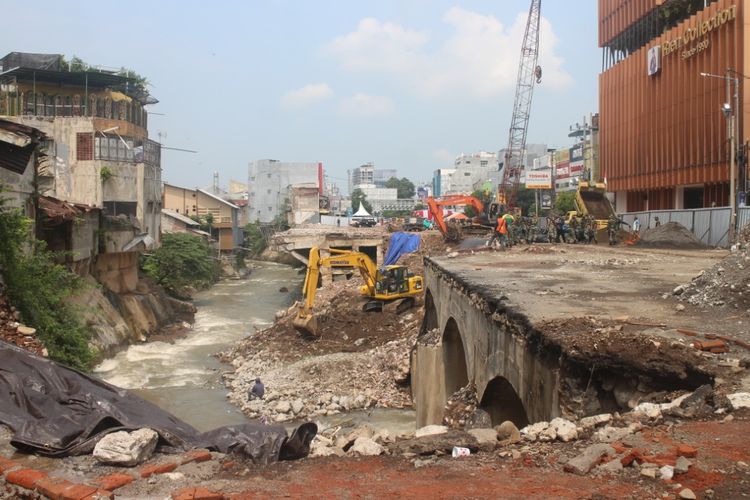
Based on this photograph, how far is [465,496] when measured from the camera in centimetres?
485

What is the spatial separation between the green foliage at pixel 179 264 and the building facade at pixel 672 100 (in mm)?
26807

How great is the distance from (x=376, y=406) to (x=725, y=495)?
Result: 15.5 m

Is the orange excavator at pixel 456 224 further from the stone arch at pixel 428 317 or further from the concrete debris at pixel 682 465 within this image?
the concrete debris at pixel 682 465

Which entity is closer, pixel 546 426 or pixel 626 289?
pixel 546 426

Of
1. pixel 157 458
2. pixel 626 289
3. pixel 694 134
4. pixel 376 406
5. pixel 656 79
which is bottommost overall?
pixel 376 406

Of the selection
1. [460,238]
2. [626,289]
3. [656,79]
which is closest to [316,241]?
[460,238]

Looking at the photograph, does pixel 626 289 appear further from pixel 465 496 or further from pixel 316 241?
pixel 316 241

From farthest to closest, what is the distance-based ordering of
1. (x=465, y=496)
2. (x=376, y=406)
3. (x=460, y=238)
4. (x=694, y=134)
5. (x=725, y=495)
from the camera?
1. (x=460, y=238)
2. (x=694, y=134)
3. (x=376, y=406)
4. (x=465, y=496)
5. (x=725, y=495)

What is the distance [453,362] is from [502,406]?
6.17 meters

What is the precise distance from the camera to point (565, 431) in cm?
610

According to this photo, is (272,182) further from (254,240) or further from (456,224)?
(456,224)

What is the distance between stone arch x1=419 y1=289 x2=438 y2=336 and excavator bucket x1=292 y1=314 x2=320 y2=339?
412 centimetres

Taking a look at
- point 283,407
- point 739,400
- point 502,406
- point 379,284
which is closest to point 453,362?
point 283,407

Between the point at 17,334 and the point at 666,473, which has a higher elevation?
the point at 17,334
